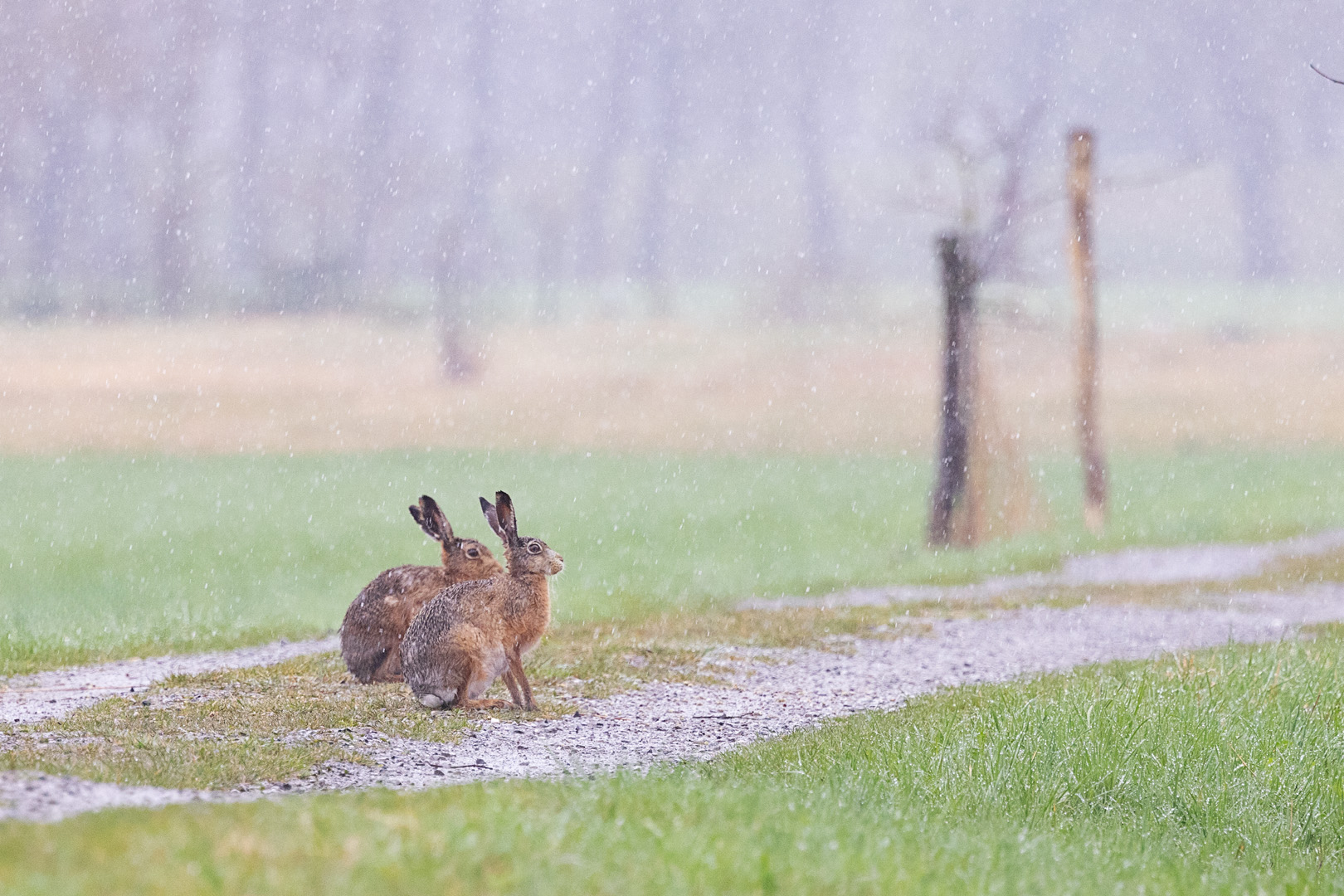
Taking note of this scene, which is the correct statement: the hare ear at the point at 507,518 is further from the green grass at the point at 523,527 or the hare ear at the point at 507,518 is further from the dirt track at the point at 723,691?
the green grass at the point at 523,527

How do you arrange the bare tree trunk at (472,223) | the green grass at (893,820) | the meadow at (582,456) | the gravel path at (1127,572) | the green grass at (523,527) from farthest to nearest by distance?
1. the bare tree trunk at (472,223)
2. the meadow at (582,456)
3. the gravel path at (1127,572)
4. the green grass at (523,527)
5. the green grass at (893,820)

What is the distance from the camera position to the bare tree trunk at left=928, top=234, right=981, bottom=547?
25.4 meters

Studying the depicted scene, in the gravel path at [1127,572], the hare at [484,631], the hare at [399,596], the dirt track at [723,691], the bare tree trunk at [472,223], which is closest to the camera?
the dirt track at [723,691]

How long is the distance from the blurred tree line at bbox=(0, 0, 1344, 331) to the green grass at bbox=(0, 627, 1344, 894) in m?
41.3

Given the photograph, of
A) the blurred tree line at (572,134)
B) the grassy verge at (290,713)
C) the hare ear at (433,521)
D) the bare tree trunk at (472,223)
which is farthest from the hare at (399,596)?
the blurred tree line at (572,134)

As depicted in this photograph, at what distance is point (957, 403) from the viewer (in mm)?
25422

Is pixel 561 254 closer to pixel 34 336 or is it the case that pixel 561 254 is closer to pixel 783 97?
pixel 783 97

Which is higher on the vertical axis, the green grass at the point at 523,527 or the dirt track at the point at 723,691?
the green grass at the point at 523,527

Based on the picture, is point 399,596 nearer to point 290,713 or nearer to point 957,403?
point 290,713

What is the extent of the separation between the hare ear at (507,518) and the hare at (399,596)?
0.84 m

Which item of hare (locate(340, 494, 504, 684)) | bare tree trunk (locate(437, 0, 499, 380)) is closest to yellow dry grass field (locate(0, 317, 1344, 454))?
bare tree trunk (locate(437, 0, 499, 380))

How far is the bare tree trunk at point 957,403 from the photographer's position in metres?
25.4

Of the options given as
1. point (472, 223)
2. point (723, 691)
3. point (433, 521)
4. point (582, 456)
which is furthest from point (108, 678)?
point (472, 223)

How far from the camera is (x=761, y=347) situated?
196ft
